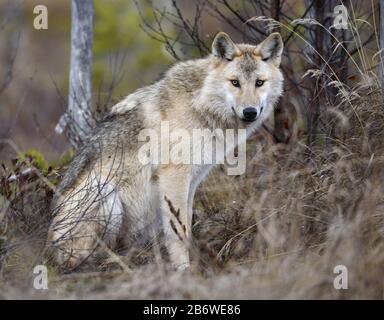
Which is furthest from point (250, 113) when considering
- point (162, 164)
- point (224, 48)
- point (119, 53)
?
point (119, 53)

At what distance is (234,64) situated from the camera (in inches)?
248

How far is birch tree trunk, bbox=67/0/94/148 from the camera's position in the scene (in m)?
8.65

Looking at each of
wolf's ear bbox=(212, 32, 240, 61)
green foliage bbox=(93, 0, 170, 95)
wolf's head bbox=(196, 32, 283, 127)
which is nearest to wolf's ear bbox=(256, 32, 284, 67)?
wolf's head bbox=(196, 32, 283, 127)

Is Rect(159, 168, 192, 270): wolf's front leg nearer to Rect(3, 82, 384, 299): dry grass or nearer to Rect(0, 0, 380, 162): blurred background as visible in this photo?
Rect(3, 82, 384, 299): dry grass

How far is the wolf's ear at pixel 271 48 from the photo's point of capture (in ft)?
20.8

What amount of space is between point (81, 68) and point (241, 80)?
10.8ft

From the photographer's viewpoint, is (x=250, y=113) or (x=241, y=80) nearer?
(x=250, y=113)

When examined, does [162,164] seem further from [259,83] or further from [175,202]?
[259,83]

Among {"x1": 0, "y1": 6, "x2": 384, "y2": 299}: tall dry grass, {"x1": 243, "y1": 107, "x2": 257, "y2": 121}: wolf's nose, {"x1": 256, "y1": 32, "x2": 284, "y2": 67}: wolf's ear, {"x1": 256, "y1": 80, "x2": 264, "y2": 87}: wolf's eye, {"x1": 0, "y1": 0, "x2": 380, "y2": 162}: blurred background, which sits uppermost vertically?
{"x1": 0, "y1": 0, "x2": 380, "y2": 162}: blurred background

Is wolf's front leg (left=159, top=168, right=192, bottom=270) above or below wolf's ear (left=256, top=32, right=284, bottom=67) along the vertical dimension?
below

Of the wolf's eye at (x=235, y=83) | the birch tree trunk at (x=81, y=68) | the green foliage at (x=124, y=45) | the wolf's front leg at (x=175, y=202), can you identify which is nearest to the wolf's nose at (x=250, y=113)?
the wolf's eye at (x=235, y=83)

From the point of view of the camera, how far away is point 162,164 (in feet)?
20.5

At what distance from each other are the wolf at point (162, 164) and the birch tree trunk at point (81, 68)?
7.06ft

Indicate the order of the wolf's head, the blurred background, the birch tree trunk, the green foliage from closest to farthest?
the wolf's head → the blurred background → the birch tree trunk → the green foliage
